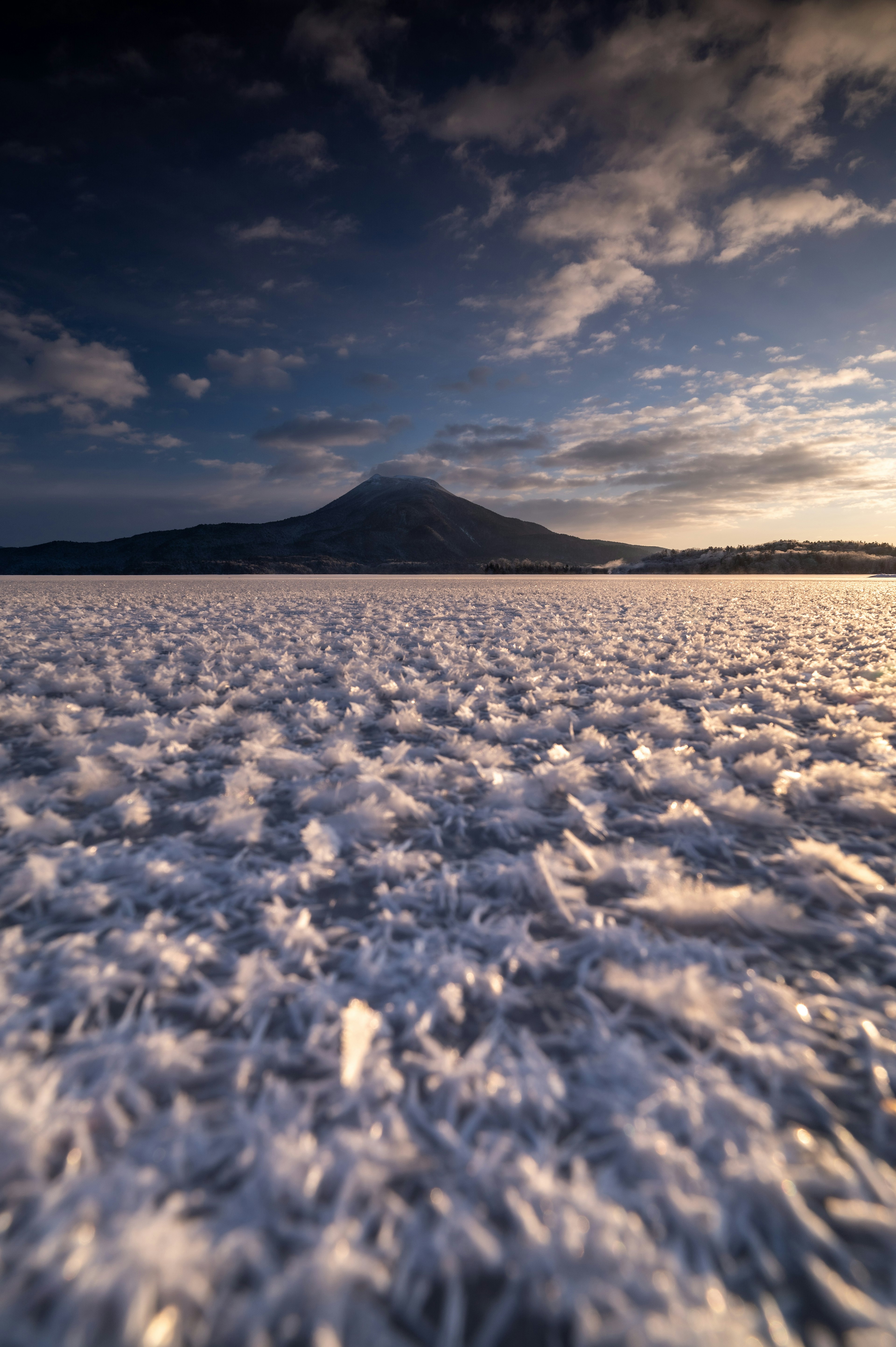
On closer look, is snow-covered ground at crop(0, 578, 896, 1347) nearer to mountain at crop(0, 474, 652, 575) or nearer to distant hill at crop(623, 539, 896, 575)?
distant hill at crop(623, 539, 896, 575)

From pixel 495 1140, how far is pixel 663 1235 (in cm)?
23

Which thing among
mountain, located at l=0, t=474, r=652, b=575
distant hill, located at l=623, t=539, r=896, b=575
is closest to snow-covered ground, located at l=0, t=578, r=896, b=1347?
distant hill, located at l=623, t=539, r=896, b=575

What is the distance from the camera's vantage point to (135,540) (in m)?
127

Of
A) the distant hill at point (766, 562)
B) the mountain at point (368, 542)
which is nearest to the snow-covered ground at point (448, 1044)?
the distant hill at point (766, 562)

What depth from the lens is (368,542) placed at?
132 metres

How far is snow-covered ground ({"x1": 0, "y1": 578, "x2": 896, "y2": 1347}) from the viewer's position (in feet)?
2.09

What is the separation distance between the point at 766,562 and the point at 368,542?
111 metres

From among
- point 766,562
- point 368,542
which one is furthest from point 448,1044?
point 368,542

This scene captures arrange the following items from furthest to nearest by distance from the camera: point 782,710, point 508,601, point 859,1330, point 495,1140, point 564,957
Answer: point 508,601 → point 782,710 → point 564,957 → point 495,1140 → point 859,1330

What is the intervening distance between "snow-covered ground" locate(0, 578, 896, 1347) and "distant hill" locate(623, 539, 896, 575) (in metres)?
31.0

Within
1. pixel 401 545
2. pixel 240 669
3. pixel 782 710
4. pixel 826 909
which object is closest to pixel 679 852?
pixel 826 909

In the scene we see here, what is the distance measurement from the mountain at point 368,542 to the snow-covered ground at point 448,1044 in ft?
309

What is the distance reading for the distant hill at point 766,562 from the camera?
30672mm

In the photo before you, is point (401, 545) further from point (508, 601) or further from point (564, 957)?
point (564, 957)
